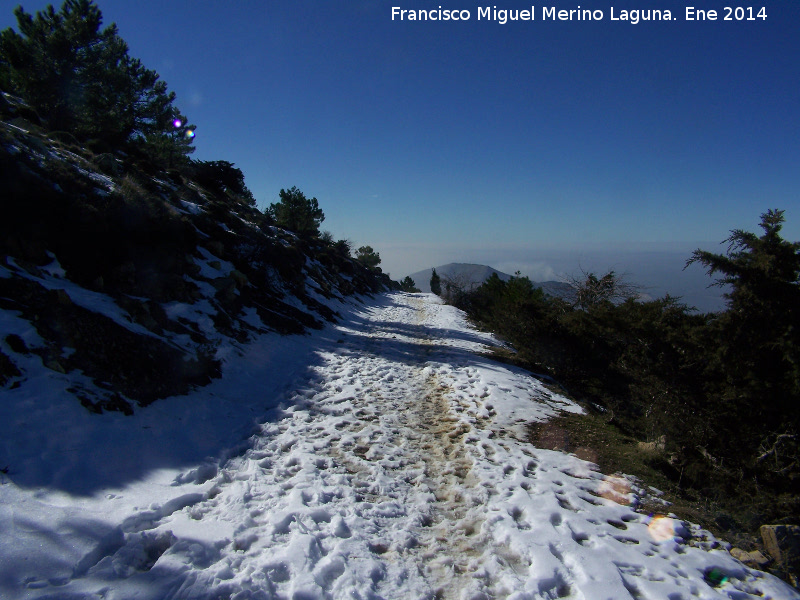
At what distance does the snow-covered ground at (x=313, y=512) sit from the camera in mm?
2975

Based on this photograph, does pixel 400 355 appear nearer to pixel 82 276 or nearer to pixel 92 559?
pixel 82 276

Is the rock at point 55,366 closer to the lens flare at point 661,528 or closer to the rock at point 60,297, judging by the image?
the rock at point 60,297

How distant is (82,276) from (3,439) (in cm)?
389

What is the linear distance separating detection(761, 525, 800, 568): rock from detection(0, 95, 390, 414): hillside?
706 cm

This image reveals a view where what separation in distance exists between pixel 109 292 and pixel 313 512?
5731mm

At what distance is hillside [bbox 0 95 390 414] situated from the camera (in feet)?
17.1

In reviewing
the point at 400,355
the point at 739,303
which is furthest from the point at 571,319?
the point at 739,303

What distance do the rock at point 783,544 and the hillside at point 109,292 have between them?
7060 millimetres

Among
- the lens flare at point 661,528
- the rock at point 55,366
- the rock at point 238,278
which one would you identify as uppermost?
the rock at point 238,278

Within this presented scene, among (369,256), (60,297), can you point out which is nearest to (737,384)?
(60,297)

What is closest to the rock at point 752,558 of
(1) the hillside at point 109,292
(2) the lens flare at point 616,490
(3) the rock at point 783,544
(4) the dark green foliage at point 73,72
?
(3) the rock at point 783,544

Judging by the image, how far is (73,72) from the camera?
2069 cm

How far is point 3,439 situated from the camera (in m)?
3.78

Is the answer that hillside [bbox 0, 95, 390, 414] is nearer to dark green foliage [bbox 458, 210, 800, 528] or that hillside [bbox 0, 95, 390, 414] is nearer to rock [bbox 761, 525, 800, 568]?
rock [bbox 761, 525, 800, 568]
